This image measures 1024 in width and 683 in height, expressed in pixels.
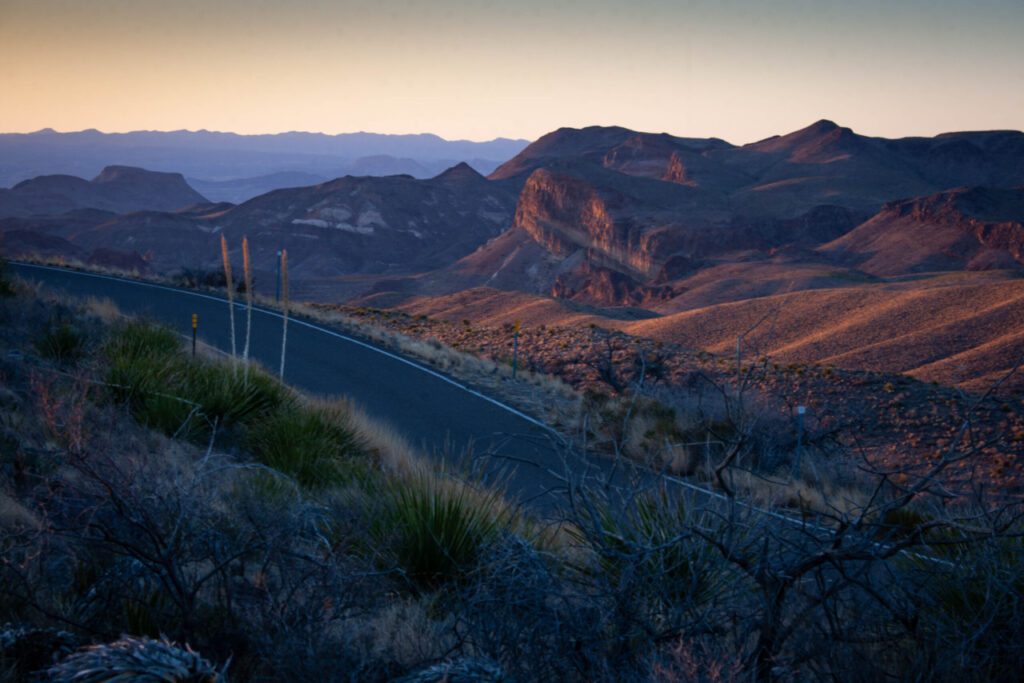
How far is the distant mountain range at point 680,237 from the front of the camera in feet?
144

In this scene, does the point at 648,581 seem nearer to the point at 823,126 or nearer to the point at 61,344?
the point at 61,344

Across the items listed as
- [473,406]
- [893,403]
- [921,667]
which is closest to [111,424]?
[921,667]

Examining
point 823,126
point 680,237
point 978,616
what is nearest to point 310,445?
point 978,616

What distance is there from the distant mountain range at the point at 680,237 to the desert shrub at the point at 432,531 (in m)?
21.6

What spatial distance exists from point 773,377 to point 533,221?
96.9m

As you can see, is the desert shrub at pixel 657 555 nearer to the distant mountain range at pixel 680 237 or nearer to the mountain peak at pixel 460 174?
the distant mountain range at pixel 680 237

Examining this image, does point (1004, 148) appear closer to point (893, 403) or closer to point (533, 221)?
point (533, 221)

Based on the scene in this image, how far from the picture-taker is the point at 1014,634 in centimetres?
393

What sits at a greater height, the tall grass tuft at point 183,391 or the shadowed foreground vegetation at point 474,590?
the shadowed foreground vegetation at point 474,590

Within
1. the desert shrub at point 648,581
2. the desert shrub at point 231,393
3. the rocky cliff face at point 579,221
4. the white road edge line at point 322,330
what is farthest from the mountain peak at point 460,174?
the desert shrub at point 648,581

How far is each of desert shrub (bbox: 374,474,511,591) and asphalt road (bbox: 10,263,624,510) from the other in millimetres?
2340

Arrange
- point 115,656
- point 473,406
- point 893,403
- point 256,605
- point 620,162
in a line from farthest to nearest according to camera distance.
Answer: point 620,162 < point 893,403 < point 473,406 < point 256,605 < point 115,656

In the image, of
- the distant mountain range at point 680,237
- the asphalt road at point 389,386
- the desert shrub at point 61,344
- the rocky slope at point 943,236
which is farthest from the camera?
the rocky slope at point 943,236

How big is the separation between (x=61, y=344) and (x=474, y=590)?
9476 mm
